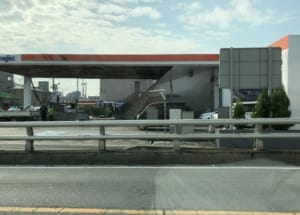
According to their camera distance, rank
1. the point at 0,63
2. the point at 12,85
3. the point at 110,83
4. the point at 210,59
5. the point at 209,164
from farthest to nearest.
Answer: the point at 12,85, the point at 110,83, the point at 0,63, the point at 210,59, the point at 209,164

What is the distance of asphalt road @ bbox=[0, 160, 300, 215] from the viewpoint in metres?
6.58

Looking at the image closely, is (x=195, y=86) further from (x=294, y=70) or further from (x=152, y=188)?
(x=152, y=188)

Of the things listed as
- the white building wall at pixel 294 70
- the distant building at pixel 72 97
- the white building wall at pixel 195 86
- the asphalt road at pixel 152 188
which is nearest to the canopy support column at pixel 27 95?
the white building wall at pixel 195 86

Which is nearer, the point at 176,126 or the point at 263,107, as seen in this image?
the point at 176,126

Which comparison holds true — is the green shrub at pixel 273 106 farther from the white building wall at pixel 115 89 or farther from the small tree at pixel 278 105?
the white building wall at pixel 115 89

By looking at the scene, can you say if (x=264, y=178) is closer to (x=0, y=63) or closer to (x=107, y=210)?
(x=107, y=210)

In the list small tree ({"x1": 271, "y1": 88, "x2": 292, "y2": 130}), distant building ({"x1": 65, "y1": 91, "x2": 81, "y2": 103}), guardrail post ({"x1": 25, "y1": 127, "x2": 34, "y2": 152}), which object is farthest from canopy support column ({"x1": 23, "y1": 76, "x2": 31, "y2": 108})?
distant building ({"x1": 65, "y1": 91, "x2": 81, "y2": 103})

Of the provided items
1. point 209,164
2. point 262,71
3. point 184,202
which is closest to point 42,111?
point 262,71

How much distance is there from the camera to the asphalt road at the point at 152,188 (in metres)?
6.58

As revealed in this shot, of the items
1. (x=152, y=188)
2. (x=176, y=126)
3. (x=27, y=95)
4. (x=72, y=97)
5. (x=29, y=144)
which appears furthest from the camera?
(x=72, y=97)

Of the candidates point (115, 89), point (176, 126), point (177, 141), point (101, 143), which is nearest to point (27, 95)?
point (101, 143)

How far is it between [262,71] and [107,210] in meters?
10.5

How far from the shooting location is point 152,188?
304 inches

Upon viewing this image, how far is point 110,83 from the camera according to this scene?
99.8 metres
